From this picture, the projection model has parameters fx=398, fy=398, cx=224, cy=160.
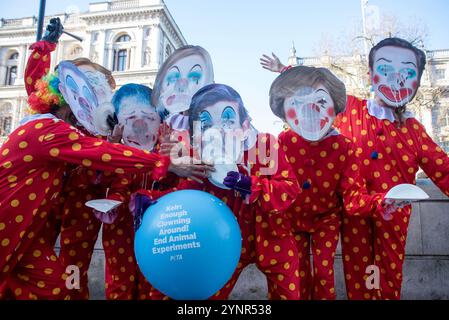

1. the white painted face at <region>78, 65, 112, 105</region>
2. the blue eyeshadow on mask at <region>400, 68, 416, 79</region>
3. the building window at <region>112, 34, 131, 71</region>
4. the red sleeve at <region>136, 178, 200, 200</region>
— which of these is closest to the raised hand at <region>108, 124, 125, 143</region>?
the white painted face at <region>78, 65, 112, 105</region>

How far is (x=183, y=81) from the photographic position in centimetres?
344

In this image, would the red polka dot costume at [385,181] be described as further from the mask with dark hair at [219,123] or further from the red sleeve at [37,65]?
the red sleeve at [37,65]

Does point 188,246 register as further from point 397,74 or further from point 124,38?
point 124,38

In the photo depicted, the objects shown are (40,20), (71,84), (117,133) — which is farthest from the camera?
(40,20)

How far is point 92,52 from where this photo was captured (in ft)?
123

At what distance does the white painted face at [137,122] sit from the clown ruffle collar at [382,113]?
191 cm

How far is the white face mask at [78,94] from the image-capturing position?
2869 mm

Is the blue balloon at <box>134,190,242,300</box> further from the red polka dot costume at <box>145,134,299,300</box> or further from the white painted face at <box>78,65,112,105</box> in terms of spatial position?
the white painted face at <box>78,65,112,105</box>

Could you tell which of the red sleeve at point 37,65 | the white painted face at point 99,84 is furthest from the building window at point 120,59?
the white painted face at point 99,84

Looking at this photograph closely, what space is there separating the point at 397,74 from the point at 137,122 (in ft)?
7.25

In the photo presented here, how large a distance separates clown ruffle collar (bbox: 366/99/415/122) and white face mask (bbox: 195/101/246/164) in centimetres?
139

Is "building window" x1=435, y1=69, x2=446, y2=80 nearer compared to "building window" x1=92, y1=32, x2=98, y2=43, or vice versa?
"building window" x1=435, y1=69, x2=446, y2=80

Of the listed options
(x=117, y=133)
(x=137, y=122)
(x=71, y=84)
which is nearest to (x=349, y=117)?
(x=137, y=122)

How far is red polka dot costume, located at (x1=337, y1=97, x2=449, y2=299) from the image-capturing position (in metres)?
3.15
